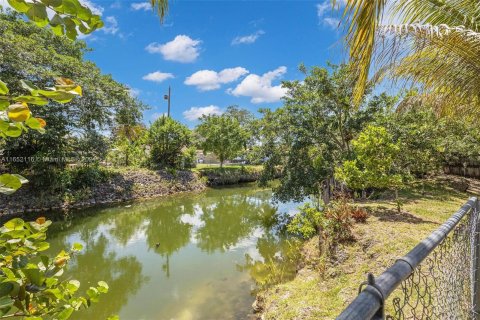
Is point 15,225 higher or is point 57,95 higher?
point 57,95

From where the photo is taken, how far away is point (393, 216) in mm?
6844

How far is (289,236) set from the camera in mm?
8750

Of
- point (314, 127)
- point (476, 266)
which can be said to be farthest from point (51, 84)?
point (476, 266)

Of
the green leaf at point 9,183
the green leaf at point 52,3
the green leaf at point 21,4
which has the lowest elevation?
the green leaf at point 9,183

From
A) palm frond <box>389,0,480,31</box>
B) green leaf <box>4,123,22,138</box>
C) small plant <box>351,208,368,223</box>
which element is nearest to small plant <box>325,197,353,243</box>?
small plant <box>351,208,368,223</box>

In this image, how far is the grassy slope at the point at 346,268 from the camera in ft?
13.6

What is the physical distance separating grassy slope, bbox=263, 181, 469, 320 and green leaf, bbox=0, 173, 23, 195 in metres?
3.97

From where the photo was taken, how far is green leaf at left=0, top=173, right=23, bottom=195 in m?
0.69

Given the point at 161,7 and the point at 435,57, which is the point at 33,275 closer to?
the point at 161,7

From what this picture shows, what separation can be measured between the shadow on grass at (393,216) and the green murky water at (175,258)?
8.23ft

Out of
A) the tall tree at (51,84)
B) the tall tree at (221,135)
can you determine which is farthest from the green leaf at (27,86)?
the tall tree at (221,135)

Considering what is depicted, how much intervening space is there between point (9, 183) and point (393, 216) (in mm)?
7546

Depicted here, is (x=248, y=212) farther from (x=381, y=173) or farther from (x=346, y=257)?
(x=346, y=257)

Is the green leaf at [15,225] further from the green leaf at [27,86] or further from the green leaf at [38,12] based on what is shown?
the green leaf at [38,12]
